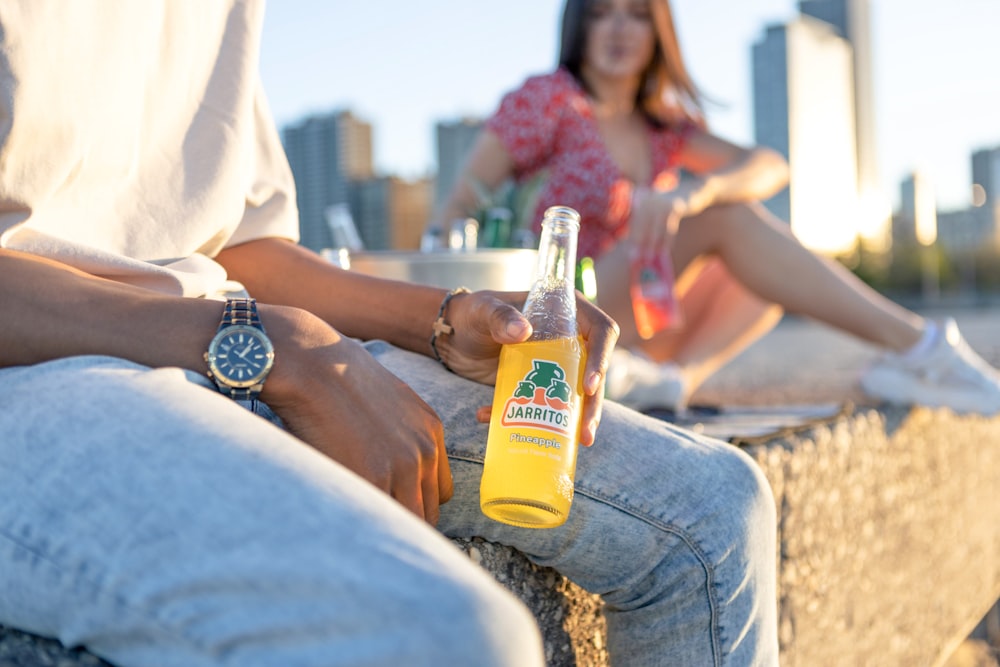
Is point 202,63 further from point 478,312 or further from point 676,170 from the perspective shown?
point 676,170

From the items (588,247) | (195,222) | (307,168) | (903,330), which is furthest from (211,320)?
(307,168)

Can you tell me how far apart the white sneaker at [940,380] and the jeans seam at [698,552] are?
6.06ft

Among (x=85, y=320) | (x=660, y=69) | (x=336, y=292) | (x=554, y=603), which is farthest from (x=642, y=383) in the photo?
(x=85, y=320)

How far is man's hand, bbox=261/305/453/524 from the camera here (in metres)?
0.93

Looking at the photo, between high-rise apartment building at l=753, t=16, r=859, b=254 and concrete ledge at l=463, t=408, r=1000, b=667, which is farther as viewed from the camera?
high-rise apartment building at l=753, t=16, r=859, b=254

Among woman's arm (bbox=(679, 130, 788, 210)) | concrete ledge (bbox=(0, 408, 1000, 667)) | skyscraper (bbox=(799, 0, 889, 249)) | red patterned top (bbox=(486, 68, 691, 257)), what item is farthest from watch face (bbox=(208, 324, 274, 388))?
Result: skyscraper (bbox=(799, 0, 889, 249))

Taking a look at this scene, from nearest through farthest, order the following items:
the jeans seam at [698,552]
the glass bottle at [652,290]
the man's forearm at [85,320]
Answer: the man's forearm at [85,320]
the jeans seam at [698,552]
the glass bottle at [652,290]

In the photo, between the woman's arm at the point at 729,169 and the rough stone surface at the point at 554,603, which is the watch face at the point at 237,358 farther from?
the woman's arm at the point at 729,169

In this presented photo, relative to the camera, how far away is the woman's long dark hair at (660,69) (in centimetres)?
309

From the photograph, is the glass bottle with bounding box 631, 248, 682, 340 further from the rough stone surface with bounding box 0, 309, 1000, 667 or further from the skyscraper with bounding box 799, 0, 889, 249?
the skyscraper with bounding box 799, 0, 889, 249

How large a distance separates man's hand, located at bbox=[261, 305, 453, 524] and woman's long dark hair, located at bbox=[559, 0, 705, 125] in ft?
7.81

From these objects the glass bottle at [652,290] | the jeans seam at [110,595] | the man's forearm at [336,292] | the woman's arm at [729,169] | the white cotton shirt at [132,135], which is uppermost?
the white cotton shirt at [132,135]

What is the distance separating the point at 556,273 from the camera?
3.80 feet

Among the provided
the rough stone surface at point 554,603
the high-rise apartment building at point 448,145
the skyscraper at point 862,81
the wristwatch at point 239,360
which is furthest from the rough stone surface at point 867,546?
the skyscraper at point 862,81
